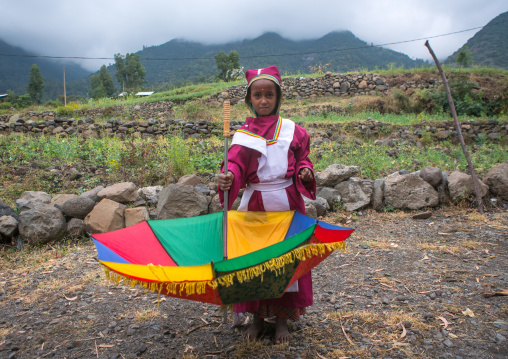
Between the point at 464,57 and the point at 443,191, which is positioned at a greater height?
the point at 464,57

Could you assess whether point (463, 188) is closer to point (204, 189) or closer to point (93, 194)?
point (204, 189)

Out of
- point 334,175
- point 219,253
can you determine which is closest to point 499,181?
point 334,175

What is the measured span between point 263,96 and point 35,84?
45960 mm

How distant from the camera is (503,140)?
9.09 metres

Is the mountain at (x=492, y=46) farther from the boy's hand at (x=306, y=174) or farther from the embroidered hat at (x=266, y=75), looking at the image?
the boy's hand at (x=306, y=174)

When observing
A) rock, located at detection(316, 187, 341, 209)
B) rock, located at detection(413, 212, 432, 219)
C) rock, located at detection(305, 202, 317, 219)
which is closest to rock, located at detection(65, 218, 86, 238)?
rock, located at detection(305, 202, 317, 219)

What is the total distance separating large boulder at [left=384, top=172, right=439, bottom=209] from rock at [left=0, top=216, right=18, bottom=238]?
16.8 ft

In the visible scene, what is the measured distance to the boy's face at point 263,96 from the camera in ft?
6.86

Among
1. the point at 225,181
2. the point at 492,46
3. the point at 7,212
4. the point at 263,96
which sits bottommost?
the point at 7,212

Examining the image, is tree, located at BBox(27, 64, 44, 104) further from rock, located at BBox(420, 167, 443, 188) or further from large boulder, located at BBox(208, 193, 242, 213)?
rock, located at BBox(420, 167, 443, 188)

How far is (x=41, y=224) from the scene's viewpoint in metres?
3.97

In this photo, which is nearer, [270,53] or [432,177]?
[432,177]

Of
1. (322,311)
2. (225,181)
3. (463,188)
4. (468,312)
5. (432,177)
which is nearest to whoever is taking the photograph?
(225,181)

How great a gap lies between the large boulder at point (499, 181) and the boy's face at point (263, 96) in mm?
4637
